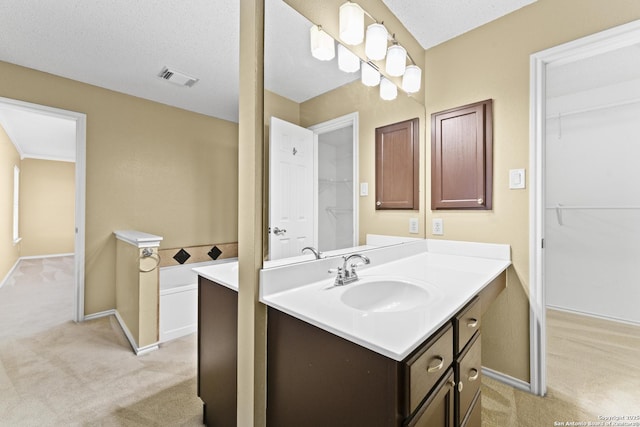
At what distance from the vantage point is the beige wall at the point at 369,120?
4.63ft

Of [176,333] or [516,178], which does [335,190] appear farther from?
[176,333]

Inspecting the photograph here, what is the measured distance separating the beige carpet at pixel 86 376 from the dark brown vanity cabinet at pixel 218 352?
245mm

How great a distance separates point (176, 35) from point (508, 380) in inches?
126

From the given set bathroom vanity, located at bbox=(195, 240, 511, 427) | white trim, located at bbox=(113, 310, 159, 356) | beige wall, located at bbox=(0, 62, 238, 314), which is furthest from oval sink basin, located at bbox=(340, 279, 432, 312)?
white trim, located at bbox=(113, 310, 159, 356)

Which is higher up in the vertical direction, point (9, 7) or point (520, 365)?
point (9, 7)

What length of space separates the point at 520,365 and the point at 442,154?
4.86 feet

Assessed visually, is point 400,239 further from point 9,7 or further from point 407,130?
point 9,7

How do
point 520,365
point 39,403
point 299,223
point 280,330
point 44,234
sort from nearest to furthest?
point 280,330 → point 299,223 → point 39,403 → point 520,365 → point 44,234

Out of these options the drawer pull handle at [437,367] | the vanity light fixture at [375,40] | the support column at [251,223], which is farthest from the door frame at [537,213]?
the support column at [251,223]

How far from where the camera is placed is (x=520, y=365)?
1729mm

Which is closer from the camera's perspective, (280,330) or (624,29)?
(280,330)

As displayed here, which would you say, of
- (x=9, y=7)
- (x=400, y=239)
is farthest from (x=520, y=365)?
(x=9, y=7)

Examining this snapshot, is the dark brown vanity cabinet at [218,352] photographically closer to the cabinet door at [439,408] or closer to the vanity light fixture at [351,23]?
the cabinet door at [439,408]

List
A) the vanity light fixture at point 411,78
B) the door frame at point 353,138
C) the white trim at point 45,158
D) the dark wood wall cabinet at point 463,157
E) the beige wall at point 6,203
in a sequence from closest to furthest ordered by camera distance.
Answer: the door frame at point 353,138, the dark wood wall cabinet at point 463,157, the vanity light fixture at point 411,78, the beige wall at point 6,203, the white trim at point 45,158
